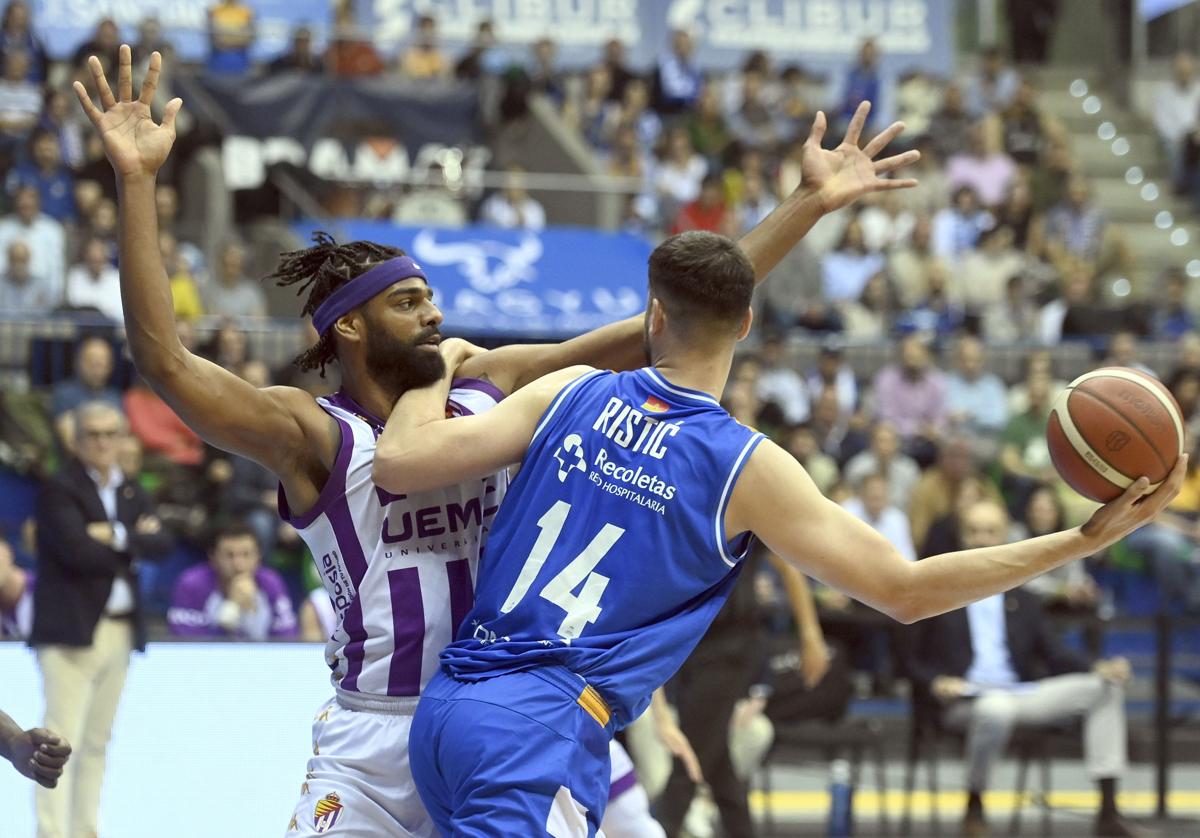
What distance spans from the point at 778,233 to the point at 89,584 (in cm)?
475

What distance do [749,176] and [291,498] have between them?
499 inches

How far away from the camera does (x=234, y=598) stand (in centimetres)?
948

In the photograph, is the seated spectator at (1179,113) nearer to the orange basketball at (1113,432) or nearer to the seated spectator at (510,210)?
the seated spectator at (510,210)

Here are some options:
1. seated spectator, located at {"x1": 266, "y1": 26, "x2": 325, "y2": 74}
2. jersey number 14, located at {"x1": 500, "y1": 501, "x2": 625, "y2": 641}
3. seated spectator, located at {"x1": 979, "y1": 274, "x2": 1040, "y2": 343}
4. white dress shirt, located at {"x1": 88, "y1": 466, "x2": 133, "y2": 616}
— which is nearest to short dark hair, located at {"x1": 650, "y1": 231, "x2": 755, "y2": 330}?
jersey number 14, located at {"x1": 500, "y1": 501, "x2": 625, "y2": 641}

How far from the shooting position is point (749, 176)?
53.6 feet

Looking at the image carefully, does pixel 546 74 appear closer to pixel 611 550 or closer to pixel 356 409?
pixel 356 409

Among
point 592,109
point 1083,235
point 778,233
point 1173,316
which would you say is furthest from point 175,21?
point 778,233

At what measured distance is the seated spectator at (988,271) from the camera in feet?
52.5

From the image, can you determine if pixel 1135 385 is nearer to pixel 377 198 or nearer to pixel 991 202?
pixel 377 198

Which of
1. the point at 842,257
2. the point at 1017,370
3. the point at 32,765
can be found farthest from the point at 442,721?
the point at 842,257

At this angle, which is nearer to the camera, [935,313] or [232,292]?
[232,292]

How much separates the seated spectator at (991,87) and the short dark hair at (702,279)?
16230mm

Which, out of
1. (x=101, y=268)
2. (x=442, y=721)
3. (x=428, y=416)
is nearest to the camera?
(x=442, y=721)

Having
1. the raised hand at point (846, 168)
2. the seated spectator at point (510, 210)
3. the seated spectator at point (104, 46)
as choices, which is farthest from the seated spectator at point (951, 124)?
the raised hand at point (846, 168)
